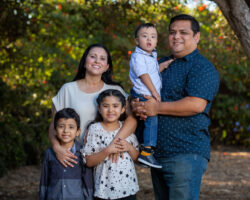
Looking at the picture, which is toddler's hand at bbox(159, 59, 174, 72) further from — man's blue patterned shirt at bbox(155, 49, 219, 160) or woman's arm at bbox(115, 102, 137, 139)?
woman's arm at bbox(115, 102, 137, 139)

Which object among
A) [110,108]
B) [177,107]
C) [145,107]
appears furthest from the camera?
[110,108]

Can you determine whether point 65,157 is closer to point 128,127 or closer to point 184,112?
point 128,127

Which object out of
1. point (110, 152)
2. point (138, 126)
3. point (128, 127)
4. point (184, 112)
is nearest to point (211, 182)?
point (138, 126)

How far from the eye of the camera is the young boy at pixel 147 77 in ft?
9.73

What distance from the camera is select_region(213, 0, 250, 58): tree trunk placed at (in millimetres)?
3586

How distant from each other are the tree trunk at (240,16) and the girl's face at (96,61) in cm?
135

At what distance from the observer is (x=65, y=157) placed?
311 cm

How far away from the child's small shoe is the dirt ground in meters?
2.78

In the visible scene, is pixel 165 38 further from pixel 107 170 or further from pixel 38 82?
pixel 107 170

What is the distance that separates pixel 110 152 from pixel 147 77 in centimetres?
72

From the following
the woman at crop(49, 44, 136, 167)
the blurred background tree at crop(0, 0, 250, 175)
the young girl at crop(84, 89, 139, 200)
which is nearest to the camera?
the young girl at crop(84, 89, 139, 200)

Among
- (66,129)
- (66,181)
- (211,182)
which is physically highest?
(66,129)

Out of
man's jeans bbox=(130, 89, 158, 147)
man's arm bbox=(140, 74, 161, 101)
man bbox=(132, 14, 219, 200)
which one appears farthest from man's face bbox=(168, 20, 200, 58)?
man's jeans bbox=(130, 89, 158, 147)

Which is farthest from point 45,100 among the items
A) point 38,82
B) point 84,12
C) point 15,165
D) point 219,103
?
point 219,103
